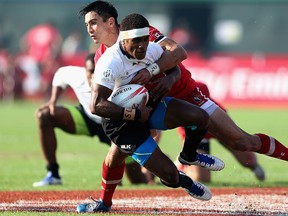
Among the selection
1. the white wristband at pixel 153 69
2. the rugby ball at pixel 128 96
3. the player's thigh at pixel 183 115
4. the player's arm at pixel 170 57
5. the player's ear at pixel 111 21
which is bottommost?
the player's thigh at pixel 183 115

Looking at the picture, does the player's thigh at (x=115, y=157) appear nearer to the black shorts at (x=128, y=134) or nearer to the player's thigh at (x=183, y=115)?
the black shorts at (x=128, y=134)

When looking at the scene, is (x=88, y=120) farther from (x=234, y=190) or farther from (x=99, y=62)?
(x=99, y=62)

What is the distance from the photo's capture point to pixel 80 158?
44.3 ft

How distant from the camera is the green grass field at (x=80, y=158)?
34.8 ft

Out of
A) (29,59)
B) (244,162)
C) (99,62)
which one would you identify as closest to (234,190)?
(244,162)

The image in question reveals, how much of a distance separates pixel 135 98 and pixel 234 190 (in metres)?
2.58

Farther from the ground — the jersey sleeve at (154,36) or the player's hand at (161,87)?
the jersey sleeve at (154,36)

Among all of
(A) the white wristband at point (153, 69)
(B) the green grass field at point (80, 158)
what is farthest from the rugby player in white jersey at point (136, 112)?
(B) the green grass field at point (80, 158)

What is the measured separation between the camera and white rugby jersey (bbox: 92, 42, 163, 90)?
746cm

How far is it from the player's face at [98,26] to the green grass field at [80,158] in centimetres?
209

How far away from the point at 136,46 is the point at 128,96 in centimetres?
45

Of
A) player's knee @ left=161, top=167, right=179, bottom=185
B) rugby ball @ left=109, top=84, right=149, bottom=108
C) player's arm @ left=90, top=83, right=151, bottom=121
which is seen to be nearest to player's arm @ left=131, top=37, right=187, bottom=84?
rugby ball @ left=109, top=84, right=149, bottom=108

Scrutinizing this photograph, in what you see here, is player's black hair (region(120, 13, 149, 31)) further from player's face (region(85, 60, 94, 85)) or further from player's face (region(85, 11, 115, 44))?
player's face (region(85, 60, 94, 85))

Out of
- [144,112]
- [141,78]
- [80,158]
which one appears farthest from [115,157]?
[80,158]
